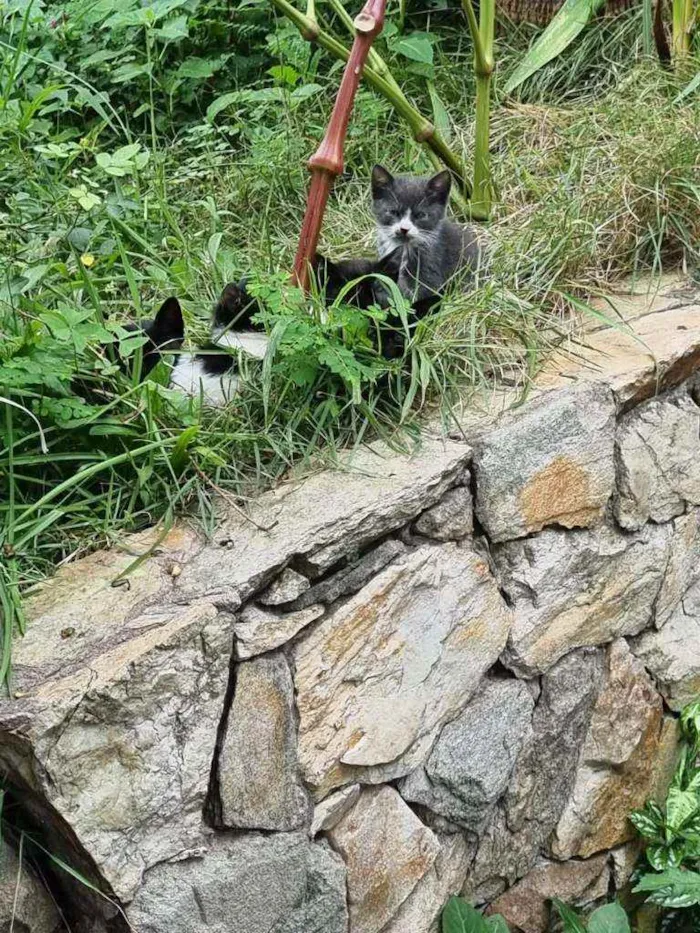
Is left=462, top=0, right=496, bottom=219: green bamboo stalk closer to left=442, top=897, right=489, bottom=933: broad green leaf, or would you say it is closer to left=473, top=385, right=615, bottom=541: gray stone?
left=473, top=385, right=615, bottom=541: gray stone

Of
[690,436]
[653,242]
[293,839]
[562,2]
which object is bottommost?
[293,839]

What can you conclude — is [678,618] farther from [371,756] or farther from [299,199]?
[299,199]

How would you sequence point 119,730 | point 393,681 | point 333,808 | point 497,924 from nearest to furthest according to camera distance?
point 119,730, point 333,808, point 393,681, point 497,924

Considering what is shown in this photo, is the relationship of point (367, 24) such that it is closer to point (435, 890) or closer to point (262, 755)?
point (262, 755)

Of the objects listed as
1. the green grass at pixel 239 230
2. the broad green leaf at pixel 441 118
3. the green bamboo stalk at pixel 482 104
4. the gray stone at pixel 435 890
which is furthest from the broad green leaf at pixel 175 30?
the gray stone at pixel 435 890

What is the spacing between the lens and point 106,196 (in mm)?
4328

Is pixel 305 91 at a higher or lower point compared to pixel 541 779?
higher

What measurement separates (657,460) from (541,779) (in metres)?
0.99

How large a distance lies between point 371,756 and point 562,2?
3535 mm

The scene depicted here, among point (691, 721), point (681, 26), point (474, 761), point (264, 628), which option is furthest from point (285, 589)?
point (681, 26)

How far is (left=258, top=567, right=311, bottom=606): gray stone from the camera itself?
2852 mm

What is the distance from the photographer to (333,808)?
117 inches

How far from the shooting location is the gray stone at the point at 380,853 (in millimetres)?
3045

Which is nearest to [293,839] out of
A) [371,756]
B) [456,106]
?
[371,756]
